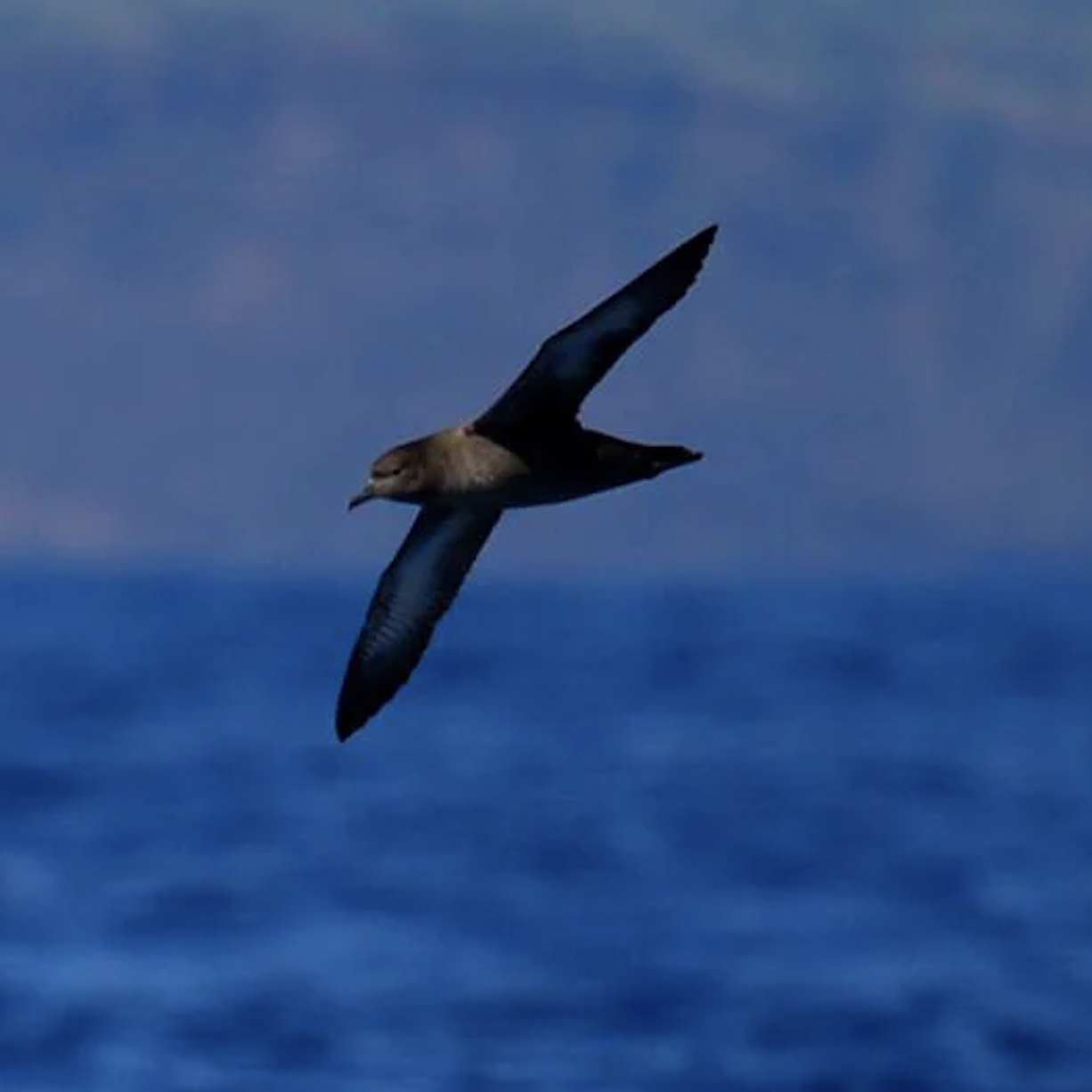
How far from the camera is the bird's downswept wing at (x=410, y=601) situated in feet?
57.3

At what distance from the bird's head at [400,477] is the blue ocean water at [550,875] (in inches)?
1154

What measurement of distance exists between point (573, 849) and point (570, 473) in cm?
5227

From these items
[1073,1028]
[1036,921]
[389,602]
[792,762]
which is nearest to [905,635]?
[792,762]

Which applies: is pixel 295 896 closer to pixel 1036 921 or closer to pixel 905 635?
pixel 1036 921

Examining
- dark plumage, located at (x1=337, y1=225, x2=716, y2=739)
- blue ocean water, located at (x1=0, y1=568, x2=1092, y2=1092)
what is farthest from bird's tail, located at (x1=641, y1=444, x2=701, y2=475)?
blue ocean water, located at (x1=0, y1=568, x2=1092, y2=1092)

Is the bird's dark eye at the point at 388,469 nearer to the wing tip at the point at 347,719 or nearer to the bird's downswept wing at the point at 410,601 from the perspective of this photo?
the bird's downswept wing at the point at 410,601

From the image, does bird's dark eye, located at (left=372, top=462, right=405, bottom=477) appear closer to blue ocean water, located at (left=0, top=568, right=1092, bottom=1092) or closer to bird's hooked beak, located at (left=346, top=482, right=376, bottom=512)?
bird's hooked beak, located at (left=346, top=482, right=376, bottom=512)

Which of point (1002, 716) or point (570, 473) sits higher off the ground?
point (1002, 716)

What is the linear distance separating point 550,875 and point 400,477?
4881 cm

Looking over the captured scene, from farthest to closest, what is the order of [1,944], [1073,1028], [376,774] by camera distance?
1. [376,774]
2. [1,944]
3. [1073,1028]

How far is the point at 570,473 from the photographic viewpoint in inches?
626

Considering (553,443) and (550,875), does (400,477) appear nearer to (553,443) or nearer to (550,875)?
(553,443)

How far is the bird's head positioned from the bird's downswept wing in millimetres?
1283

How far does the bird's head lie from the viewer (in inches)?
632
